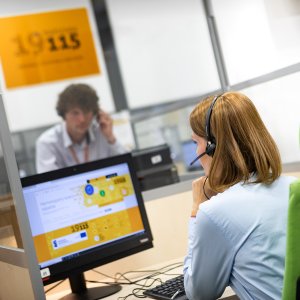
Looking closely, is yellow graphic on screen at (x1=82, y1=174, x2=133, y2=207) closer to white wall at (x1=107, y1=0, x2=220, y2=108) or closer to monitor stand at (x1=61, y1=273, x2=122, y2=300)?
monitor stand at (x1=61, y1=273, x2=122, y2=300)

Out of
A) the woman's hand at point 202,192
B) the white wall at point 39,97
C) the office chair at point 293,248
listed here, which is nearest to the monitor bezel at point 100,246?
the woman's hand at point 202,192

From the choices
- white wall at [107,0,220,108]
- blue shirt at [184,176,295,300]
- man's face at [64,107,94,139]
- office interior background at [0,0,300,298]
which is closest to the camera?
blue shirt at [184,176,295,300]

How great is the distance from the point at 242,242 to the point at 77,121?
2881mm

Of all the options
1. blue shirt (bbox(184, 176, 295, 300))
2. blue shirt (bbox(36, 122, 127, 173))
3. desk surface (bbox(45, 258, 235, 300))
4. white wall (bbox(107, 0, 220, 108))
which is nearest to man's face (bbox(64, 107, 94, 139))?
blue shirt (bbox(36, 122, 127, 173))

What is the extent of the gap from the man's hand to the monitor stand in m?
2.18

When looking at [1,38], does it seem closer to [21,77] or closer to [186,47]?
[21,77]

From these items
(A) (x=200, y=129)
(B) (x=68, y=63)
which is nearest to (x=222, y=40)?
(A) (x=200, y=129)

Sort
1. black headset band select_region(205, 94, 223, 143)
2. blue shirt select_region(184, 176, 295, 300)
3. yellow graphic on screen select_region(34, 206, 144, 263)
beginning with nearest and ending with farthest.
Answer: blue shirt select_region(184, 176, 295, 300), black headset band select_region(205, 94, 223, 143), yellow graphic on screen select_region(34, 206, 144, 263)

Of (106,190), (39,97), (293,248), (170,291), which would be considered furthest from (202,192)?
(39,97)

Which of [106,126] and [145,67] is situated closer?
[106,126]

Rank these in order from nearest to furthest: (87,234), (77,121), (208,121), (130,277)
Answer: (208,121)
(87,234)
(130,277)
(77,121)

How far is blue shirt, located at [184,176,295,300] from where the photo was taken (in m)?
1.28

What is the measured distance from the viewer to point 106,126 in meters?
4.13

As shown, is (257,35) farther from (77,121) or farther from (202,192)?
(77,121)
